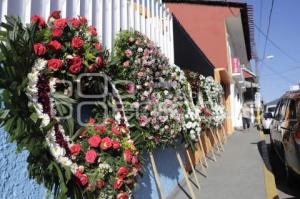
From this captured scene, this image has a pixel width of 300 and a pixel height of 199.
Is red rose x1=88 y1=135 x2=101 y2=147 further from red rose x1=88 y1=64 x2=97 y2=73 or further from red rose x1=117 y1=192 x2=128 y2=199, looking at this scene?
red rose x1=88 y1=64 x2=97 y2=73

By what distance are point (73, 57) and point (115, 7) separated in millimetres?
2456

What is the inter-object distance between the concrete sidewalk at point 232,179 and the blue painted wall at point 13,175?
4296 millimetres

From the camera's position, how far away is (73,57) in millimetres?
3559

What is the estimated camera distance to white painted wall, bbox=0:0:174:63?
3.67m

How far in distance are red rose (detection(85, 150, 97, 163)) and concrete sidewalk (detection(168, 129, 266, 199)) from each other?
411 centimetres

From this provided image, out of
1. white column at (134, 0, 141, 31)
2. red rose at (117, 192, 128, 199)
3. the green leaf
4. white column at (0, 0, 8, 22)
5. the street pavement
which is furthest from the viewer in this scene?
the street pavement

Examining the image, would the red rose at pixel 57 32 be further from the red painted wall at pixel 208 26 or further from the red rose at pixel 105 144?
the red painted wall at pixel 208 26

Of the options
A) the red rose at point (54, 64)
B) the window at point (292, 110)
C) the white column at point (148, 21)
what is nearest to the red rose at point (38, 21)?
the red rose at point (54, 64)

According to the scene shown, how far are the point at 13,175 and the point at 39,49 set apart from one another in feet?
3.63

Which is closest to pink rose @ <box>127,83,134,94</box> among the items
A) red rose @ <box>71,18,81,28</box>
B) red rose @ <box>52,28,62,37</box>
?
red rose @ <box>71,18,81,28</box>

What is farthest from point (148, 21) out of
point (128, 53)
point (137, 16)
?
point (128, 53)

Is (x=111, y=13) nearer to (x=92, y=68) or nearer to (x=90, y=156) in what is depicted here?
(x=92, y=68)

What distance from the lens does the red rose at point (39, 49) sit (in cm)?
318

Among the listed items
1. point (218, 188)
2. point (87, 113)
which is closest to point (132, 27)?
point (87, 113)
